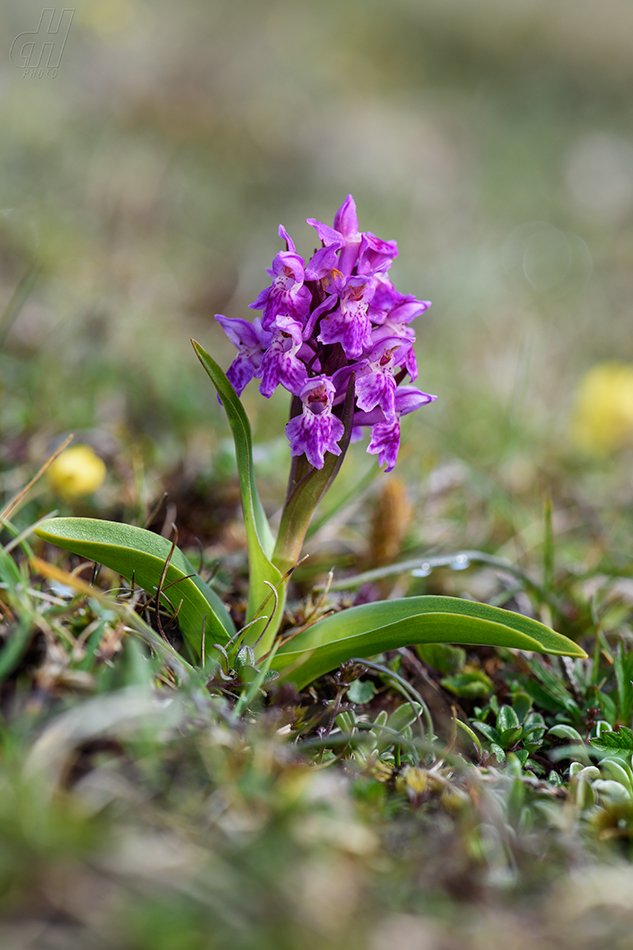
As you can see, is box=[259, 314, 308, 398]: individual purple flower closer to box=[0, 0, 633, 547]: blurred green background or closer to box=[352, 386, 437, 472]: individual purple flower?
box=[352, 386, 437, 472]: individual purple flower

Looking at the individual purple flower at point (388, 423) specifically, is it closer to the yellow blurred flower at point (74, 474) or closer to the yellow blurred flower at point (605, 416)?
the yellow blurred flower at point (74, 474)

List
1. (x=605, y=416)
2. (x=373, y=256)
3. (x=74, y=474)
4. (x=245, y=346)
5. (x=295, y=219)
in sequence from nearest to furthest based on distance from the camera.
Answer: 1. (x=373, y=256)
2. (x=245, y=346)
3. (x=74, y=474)
4. (x=605, y=416)
5. (x=295, y=219)

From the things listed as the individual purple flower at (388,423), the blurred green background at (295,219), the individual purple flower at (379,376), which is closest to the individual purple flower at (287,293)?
the individual purple flower at (379,376)

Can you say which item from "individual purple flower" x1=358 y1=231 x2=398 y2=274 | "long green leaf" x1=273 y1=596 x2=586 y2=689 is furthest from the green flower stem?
"individual purple flower" x1=358 y1=231 x2=398 y2=274

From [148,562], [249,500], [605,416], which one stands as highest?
[605,416]

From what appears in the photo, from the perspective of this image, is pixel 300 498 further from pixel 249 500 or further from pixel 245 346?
pixel 245 346

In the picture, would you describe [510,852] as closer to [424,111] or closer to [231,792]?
[231,792]

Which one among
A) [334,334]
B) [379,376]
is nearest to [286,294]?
[334,334]

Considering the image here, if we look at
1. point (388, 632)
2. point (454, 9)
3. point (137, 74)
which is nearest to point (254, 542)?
point (388, 632)
